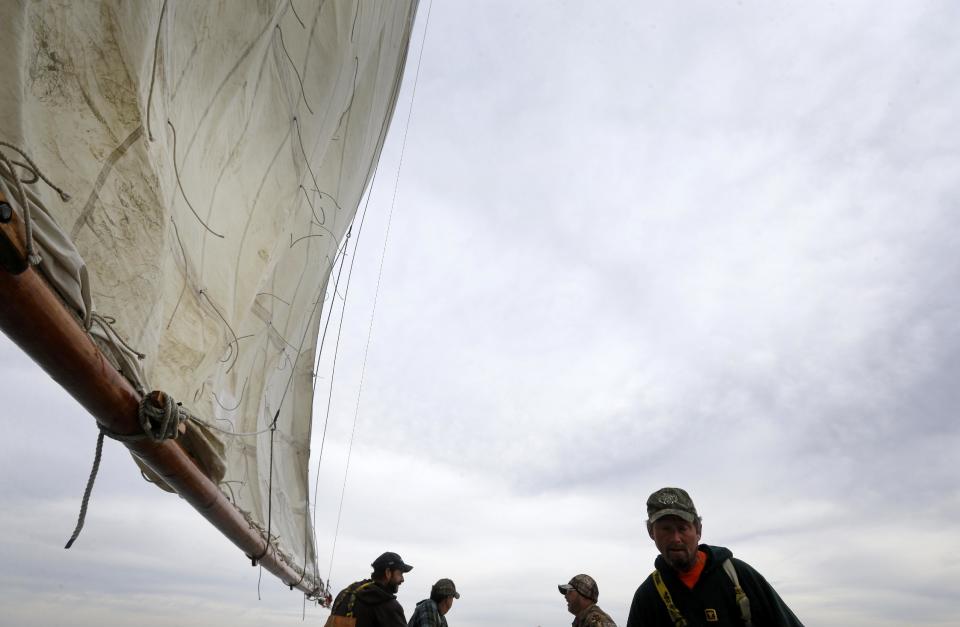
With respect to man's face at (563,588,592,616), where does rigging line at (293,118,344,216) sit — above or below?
above

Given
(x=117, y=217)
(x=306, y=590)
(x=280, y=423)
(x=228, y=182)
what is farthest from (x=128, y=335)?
(x=306, y=590)

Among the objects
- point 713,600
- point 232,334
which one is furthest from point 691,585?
point 232,334

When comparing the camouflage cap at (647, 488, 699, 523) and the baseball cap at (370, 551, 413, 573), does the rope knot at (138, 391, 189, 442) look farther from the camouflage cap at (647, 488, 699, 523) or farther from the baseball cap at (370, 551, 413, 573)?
the baseball cap at (370, 551, 413, 573)

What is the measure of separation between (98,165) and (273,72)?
1.04m

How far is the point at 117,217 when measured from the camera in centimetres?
159

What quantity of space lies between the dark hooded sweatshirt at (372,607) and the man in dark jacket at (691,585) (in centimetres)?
176

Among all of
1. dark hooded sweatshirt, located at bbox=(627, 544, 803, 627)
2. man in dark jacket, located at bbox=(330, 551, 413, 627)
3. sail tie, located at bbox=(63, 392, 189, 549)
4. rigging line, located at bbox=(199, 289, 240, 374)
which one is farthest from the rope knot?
man in dark jacket, located at bbox=(330, 551, 413, 627)

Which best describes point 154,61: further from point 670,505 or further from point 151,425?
point 670,505

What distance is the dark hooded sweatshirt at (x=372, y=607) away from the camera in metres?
3.18

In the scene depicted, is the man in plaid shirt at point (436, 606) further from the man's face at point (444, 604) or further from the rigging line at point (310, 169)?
the rigging line at point (310, 169)

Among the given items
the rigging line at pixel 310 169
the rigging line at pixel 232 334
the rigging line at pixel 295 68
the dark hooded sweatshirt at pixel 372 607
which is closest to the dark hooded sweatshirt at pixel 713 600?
the dark hooded sweatshirt at pixel 372 607

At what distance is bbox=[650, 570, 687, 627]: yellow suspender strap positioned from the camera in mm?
1742

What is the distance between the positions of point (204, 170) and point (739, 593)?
7.17ft

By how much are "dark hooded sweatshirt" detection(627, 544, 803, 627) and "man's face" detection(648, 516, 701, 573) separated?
0.06 meters
